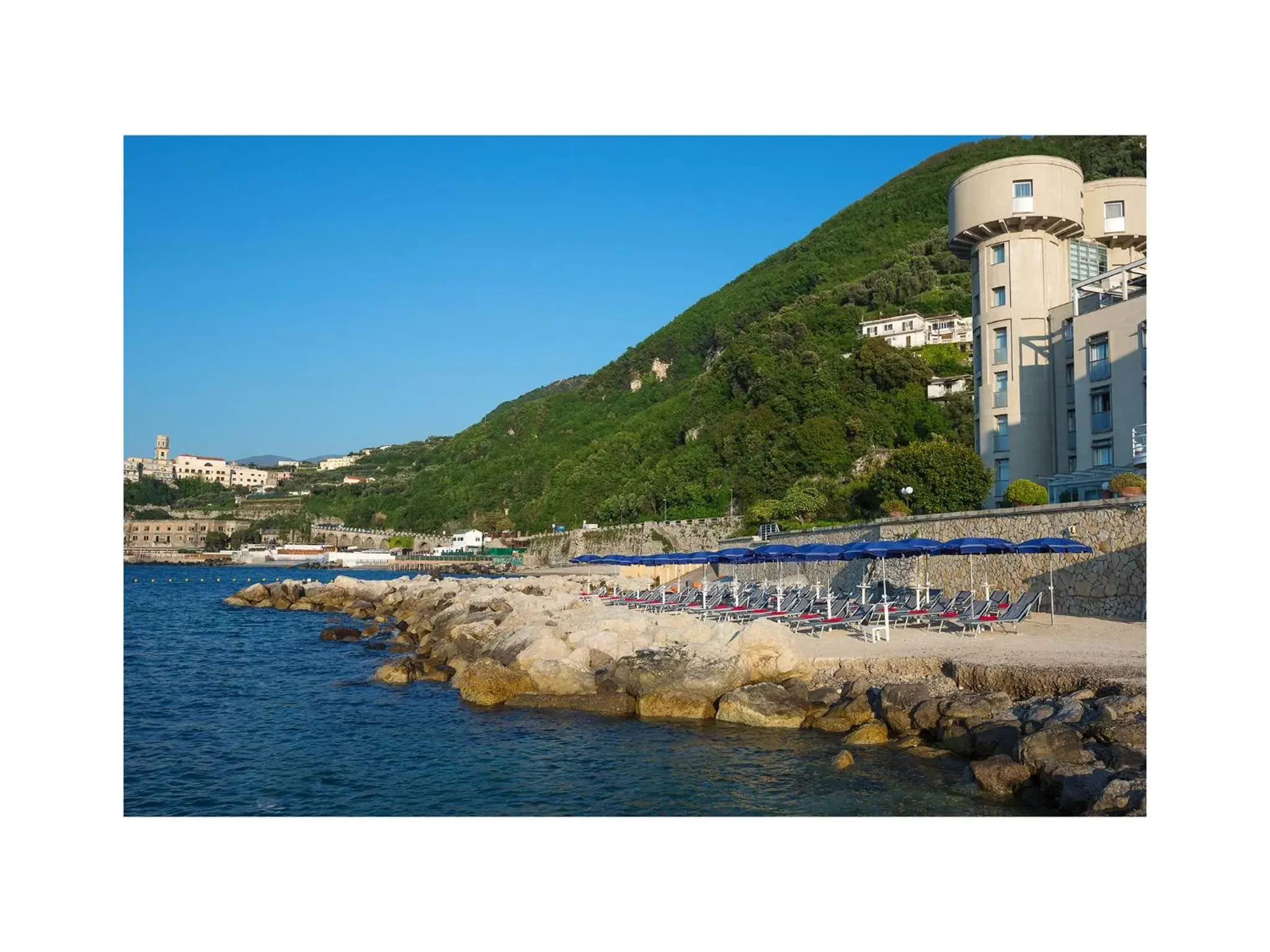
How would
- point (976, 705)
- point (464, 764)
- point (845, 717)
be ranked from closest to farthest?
point (464, 764)
point (976, 705)
point (845, 717)

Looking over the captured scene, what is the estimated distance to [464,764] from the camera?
11.7 m

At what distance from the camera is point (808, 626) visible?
19.7 metres

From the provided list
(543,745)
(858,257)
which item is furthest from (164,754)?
(858,257)

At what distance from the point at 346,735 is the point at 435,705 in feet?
8.28

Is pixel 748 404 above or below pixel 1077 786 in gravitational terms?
above

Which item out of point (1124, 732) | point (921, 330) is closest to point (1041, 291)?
point (1124, 732)

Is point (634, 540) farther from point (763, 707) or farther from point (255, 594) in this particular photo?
point (763, 707)

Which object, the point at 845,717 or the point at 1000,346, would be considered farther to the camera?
the point at 1000,346

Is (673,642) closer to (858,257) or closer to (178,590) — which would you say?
(178,590)

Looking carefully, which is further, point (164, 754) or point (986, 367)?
point (986, 367)

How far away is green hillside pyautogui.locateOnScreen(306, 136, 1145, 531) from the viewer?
62219mm

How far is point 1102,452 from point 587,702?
66.7 ft

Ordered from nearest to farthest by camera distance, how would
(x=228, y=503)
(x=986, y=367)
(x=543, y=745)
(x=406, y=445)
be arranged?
(x=543, y=745) → (x=986, y=367) → (x=228, y=503) → (x=406, y=445)
